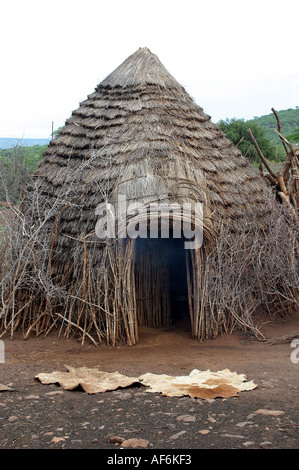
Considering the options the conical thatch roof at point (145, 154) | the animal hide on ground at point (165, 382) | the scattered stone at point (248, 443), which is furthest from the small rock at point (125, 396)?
the conical thatch roof at point (145, 154)

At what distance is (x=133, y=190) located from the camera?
678 cm

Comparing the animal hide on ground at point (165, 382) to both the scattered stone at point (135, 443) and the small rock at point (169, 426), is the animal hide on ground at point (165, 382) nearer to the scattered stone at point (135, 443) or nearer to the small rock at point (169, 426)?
the small rock at point (169, 426)

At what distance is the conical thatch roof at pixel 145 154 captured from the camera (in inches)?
274

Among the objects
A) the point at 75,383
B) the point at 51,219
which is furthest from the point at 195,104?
the point at 75,383

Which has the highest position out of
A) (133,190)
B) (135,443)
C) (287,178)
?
(287,178)

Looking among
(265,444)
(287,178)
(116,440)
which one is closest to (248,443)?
(265,444)

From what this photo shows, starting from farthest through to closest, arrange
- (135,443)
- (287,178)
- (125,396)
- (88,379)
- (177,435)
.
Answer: (287,178)
(88,379)
(125,396)
(177,435)
(135,443)

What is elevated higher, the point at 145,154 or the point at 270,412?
the point at 145,154

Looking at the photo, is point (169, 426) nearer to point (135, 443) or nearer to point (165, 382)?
point (135, 443)

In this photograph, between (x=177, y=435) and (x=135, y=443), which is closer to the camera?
(x=135, y=443)

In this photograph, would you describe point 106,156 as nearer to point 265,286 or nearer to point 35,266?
point 35,266

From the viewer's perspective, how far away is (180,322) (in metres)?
8.09

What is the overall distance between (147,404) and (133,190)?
2.96 meters
